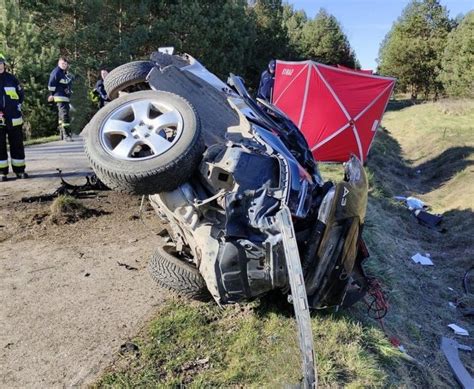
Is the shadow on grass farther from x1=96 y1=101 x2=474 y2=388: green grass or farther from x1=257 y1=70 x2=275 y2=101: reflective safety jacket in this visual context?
x1=96 y1=101 x2=474 y2=388: green grass

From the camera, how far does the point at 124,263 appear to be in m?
4.14

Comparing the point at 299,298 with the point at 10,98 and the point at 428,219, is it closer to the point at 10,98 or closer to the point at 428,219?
the point at 10,98

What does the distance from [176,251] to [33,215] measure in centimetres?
209

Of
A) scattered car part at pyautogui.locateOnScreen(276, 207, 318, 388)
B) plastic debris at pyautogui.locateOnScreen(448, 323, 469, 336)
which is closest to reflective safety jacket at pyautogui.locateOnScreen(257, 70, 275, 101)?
plastic debris at pyautogui.locateOnScreen(448, 323, 469, 336)

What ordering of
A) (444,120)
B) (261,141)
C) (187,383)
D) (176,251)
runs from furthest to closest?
1. (444,120)
2. (176,251)
3. (261,141)
4. (187,383)

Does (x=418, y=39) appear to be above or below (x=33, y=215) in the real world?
above

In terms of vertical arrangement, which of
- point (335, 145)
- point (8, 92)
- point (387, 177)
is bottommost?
point (387, 177)

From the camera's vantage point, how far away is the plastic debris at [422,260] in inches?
285

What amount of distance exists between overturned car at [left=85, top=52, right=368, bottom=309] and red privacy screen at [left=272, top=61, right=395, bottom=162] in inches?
257

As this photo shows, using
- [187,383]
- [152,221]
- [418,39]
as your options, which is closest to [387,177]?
[152,221]

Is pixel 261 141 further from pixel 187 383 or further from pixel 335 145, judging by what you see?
pixel 335 145

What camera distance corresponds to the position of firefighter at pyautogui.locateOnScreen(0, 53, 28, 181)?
6344 mm

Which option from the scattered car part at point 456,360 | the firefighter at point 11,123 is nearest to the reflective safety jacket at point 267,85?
the firefighter at point 11,123

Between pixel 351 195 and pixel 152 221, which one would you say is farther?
pixel 152 221
